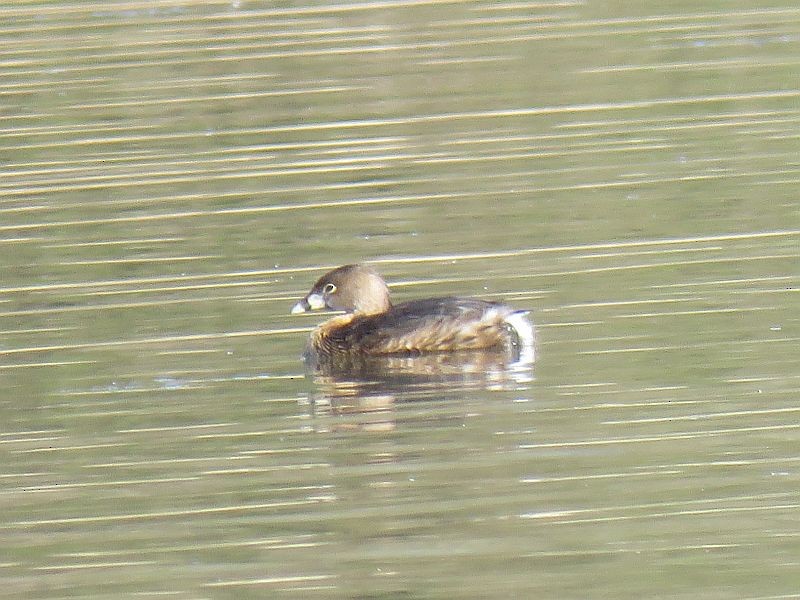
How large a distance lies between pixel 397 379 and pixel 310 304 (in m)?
1.17

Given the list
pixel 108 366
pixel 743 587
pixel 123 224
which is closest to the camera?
pixel 743 587

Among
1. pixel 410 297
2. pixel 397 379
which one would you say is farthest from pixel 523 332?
pixel 410 297

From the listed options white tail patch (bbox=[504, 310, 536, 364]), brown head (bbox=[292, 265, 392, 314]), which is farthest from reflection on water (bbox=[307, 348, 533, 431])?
brown head (bbox=[292, 265, 392, 314])

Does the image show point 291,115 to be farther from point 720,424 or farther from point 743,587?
point 743,587

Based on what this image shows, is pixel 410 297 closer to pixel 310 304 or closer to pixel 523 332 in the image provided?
pixel 310 304

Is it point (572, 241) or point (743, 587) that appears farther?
point (572, 241)

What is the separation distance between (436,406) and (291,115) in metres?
8.98

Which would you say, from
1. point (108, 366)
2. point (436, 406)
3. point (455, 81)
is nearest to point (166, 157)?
point (455, 81)

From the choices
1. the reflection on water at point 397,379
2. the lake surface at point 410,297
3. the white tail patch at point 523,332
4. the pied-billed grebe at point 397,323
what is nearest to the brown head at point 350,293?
the pied-billed grebe at point 397,323

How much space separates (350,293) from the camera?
37.5ft

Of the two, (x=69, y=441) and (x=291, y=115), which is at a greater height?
(x=291, y=115)

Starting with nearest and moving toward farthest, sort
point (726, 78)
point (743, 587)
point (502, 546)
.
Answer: point (743, 587)
point (502, 546)
point (726, 78)

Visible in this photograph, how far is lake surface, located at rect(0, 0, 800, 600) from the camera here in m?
7.59

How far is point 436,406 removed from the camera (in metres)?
9.57
